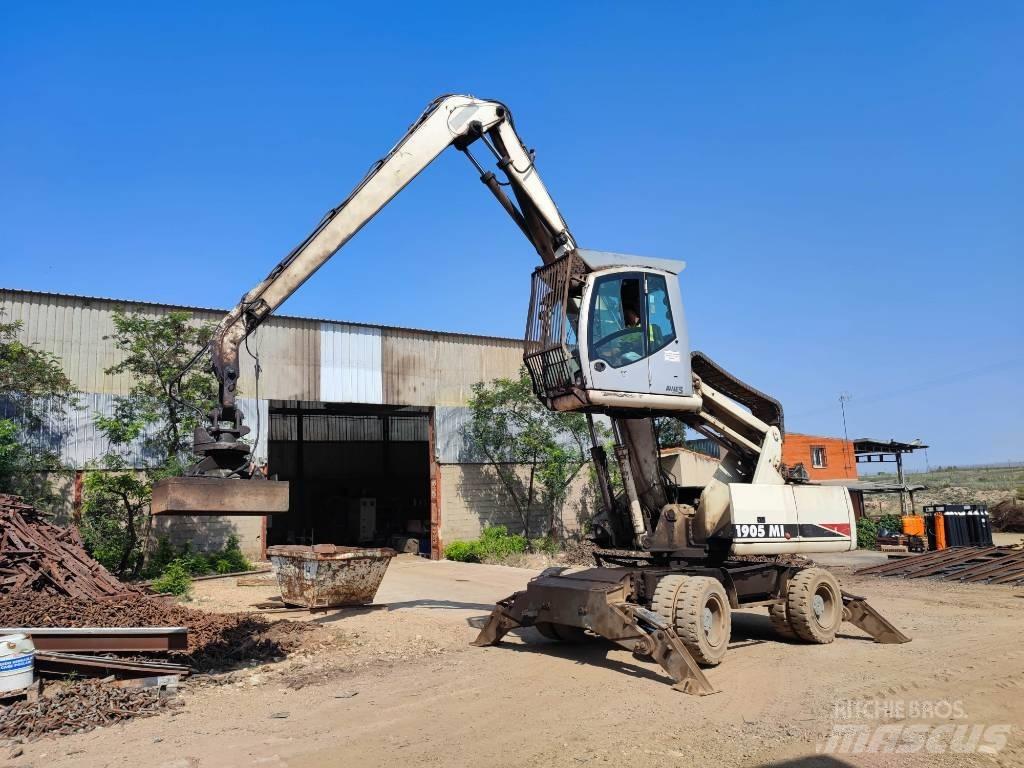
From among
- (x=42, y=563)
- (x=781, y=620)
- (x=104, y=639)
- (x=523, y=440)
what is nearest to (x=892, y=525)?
(x=523, y=440)

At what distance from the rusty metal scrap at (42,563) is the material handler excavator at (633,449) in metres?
5.20

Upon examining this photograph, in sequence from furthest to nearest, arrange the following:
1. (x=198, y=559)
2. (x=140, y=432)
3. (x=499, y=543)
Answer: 1. (x=499, y=543)
2. (x=198, y=559)
3. (x=140, y=432)

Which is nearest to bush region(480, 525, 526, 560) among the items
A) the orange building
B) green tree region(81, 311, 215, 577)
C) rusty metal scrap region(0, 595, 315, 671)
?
green tree region(81, 311, 215, 577)

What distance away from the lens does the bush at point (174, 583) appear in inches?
586

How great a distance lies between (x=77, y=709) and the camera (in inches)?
249

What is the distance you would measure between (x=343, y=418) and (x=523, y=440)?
36.5 feet

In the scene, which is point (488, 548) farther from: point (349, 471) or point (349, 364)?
point (349, 471)

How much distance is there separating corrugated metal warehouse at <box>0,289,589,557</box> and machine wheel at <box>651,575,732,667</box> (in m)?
6.92

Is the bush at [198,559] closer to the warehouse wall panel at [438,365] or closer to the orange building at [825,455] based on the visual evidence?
the warehouse wall panel at [438,365]

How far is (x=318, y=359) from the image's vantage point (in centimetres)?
2194

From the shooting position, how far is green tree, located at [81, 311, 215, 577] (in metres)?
17.3

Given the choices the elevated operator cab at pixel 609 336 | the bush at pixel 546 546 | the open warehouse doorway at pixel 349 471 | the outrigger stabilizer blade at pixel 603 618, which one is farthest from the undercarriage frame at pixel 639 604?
the open warehouse doorway at pixel 349 471

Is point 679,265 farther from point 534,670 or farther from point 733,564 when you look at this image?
point 534,670

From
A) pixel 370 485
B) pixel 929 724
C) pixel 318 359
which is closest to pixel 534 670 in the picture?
pixel 929 724
